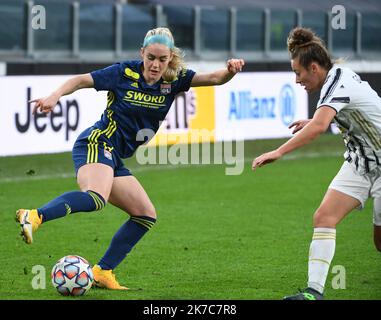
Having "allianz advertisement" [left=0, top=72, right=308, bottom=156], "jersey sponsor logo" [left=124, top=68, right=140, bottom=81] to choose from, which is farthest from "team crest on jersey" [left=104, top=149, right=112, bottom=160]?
"allianz advertisement" [left=0, top=72, right=308, bottom=156]

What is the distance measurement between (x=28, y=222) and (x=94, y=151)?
981 millimetres

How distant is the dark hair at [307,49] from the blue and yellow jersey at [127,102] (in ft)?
3.76

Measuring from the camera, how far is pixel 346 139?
701 cm

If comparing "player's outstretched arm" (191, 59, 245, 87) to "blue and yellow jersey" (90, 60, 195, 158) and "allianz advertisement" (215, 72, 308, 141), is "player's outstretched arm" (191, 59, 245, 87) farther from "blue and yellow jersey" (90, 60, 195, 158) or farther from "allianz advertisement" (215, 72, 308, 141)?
"allianz advertisement" (215, 72, 308, 141)

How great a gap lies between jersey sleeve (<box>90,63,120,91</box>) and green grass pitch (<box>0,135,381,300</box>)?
4.85 feet

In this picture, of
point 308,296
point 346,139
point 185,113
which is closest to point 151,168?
point 185,113

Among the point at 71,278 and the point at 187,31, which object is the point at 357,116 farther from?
the point at 187,31

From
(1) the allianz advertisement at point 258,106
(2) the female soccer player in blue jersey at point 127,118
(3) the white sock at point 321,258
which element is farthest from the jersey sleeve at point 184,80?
(1) the allianz advertisement at point 258,106

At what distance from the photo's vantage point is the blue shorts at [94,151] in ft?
24.4

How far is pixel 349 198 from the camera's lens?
6.88 metres

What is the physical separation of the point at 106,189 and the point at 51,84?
26.6 ft
